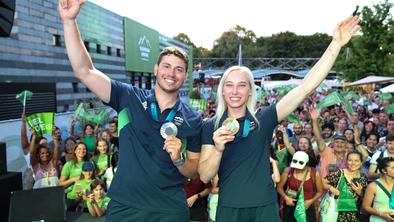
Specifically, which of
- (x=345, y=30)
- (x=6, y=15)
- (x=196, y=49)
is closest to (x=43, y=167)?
(x=6, y=15)

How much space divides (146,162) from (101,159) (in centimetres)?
356

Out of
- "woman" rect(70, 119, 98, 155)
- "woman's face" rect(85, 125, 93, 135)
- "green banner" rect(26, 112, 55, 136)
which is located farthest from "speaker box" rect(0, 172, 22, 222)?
"woman's face" rect(85, 125, 93, 135)

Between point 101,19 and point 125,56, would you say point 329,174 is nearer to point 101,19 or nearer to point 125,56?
point 101,19

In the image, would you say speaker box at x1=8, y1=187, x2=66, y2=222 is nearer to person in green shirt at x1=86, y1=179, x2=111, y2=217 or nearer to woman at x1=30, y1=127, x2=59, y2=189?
person in green shirt at x1=86, y1=179, x2=111, y2=217

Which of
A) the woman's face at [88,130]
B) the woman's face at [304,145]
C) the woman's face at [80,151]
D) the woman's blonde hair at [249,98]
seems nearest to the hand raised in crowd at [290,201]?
the woman's face at [304,145]

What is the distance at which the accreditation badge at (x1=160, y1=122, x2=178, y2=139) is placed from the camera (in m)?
2.13

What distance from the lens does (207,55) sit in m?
85.9

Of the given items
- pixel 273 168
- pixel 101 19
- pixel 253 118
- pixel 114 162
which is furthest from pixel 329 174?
pixel 101 19

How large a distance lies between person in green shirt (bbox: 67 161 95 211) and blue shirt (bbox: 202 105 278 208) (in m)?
3.05

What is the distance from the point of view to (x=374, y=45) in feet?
92.8

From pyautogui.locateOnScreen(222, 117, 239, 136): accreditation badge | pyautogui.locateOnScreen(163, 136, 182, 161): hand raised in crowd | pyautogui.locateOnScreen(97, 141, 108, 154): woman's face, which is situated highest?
pyautogui.locateOnScreen(222, 117, 239, 136): accreditation badge

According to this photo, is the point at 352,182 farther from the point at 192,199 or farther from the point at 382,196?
the point at 192,199

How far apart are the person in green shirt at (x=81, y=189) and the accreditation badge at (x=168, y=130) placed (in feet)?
10.2

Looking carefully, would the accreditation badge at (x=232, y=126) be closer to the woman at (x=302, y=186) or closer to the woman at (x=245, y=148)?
the woman at (x=245, y=148)
